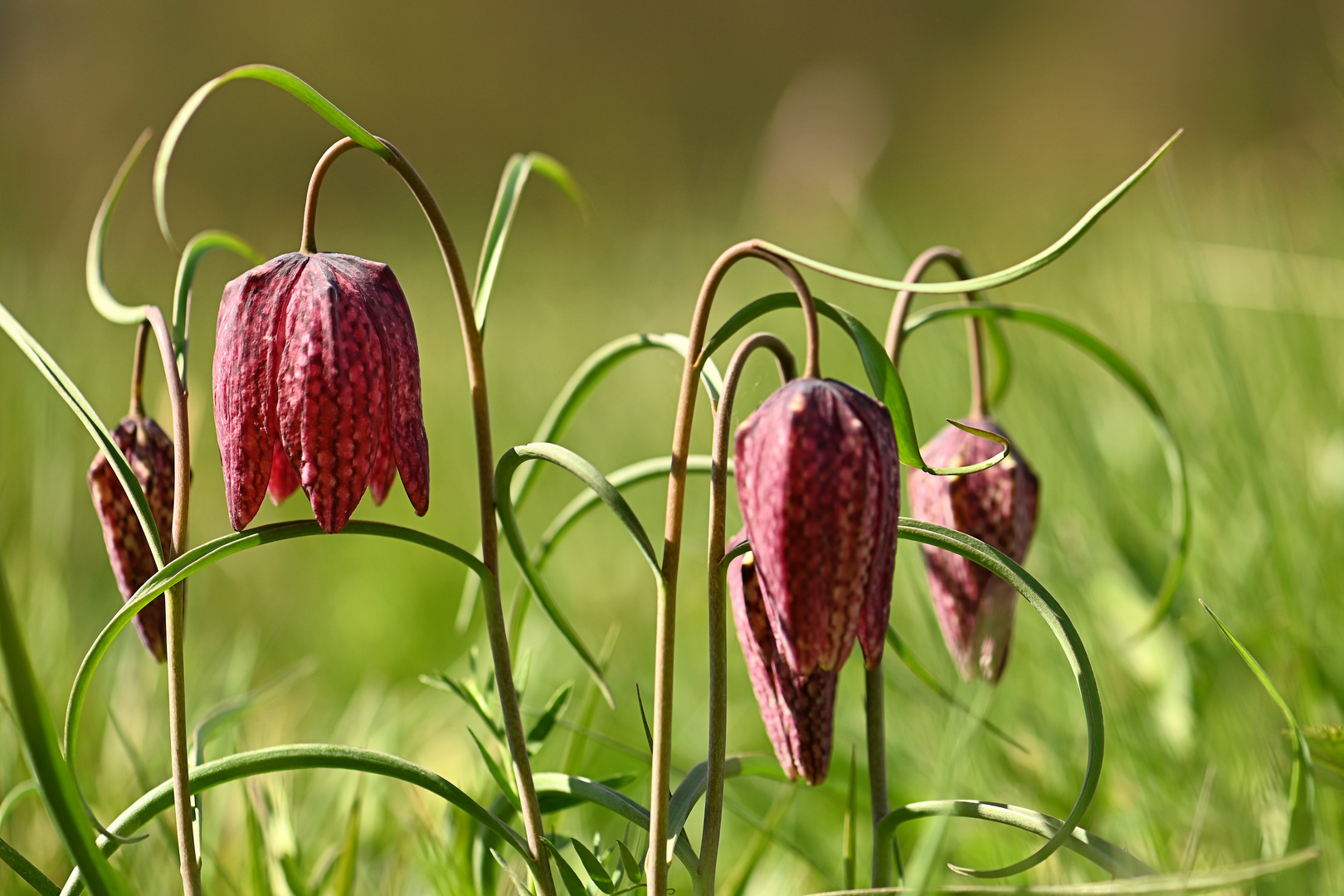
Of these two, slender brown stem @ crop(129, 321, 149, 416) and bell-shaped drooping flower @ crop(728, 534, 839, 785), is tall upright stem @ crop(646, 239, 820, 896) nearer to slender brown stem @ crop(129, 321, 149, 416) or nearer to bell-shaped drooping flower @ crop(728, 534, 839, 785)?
bell-shaped drooping flower @ crop(728, 534, 839, 785)

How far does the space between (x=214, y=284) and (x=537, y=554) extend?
3830mm

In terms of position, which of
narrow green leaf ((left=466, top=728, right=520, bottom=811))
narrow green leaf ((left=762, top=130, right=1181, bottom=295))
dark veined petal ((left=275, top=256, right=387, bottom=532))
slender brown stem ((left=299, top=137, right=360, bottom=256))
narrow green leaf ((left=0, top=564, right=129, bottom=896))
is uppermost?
slender brown stem ((left=299, top=137, right=360, bottom=256))

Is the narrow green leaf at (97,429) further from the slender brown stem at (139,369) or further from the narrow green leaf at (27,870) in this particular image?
the narrow green leaf at (27,870)

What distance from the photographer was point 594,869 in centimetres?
62

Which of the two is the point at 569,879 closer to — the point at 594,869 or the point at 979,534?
Answer: the point at 594,869

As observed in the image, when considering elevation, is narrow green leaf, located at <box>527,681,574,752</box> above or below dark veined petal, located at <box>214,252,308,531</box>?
below

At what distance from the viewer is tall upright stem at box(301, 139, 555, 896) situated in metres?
0.63

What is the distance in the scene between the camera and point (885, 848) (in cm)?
67

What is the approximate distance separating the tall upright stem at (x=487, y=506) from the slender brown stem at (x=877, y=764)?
194 millimetres

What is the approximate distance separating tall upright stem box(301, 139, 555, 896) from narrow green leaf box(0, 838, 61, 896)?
0.91ft

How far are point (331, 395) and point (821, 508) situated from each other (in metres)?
0.26

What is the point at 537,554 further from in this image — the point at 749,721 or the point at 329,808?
the point at 749,721

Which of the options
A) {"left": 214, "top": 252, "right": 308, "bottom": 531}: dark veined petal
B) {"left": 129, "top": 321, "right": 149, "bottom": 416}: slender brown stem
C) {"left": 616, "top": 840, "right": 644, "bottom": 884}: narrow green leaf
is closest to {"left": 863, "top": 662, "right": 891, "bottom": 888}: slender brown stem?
{"left": 616, "top": 840, "right": 644, "bottom": 884}: narrow green leaf

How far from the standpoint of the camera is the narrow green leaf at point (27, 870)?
0.63m
